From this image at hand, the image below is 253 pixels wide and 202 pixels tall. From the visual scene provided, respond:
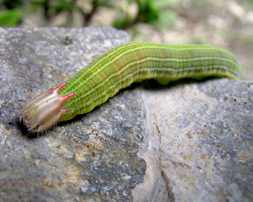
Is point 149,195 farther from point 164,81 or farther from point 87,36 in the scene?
point 87,36

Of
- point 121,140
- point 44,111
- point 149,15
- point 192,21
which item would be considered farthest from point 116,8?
point 192,21

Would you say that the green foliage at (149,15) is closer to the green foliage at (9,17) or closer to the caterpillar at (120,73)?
the caterpillar at (120,73)

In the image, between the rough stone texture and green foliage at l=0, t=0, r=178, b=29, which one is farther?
green foliage at l=0, t=0, r=178, b=29

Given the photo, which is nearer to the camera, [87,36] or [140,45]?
[140,45]

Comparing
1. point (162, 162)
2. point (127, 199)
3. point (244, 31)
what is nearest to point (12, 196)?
point (127, 199)

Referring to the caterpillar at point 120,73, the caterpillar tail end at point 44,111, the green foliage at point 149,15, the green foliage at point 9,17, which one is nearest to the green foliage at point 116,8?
the green foliage at point 149,15

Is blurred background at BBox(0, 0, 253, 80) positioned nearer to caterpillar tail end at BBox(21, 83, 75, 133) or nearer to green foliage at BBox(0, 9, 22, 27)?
green foliage at BBox(0, 9, 22, 27)

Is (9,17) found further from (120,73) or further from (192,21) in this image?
(192,21)

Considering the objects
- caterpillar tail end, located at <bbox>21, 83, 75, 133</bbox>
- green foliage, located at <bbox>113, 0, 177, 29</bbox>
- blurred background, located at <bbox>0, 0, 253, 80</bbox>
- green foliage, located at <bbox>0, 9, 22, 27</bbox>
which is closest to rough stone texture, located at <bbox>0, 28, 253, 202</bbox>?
caterpillar tail end, located at <bbox>21, 83, 75, 133</bbox>
